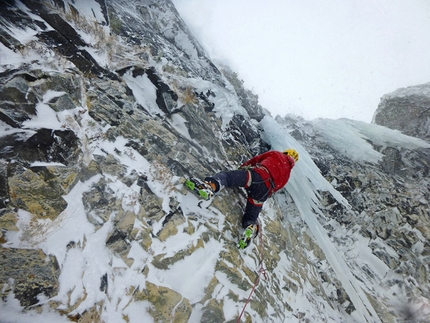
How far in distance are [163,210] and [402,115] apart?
13.1 metres

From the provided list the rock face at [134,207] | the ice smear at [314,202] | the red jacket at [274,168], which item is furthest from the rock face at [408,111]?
the red jacket at [274,168]

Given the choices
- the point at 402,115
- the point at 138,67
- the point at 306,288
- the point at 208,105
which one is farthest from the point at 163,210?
the point at 402,115

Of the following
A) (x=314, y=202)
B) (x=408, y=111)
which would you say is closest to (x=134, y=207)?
(x=314, y=202)

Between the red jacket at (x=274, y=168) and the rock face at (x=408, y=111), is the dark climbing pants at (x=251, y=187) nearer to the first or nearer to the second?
the red jacket at (x=274, y=168)

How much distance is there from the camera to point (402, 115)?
11336mm

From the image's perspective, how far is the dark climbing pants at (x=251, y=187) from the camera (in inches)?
163

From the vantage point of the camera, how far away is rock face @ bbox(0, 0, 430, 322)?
2.33m

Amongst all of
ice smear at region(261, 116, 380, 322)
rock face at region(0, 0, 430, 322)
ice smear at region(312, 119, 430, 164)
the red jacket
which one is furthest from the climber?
ice smear at region(312, 119, 430, 164)

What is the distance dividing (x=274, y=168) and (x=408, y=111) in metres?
10.9

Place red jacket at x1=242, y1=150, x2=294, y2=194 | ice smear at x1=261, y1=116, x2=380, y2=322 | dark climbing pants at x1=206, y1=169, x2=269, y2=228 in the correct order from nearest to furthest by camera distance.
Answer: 1. dark climbing pants at x1=206, y1=169, x2=269, y2=228
2. red jacket at x1=242, y1=150, x2=294, y2=194
3. ice smear at x1=261, y1=116, x2=380, y2=322

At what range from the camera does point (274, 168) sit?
14.7ft

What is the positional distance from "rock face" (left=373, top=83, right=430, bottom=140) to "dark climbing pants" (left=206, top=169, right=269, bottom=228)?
9.88m

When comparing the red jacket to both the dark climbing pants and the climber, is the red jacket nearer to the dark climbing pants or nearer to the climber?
the climber

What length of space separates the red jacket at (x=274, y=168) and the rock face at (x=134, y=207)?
73 centimetres
